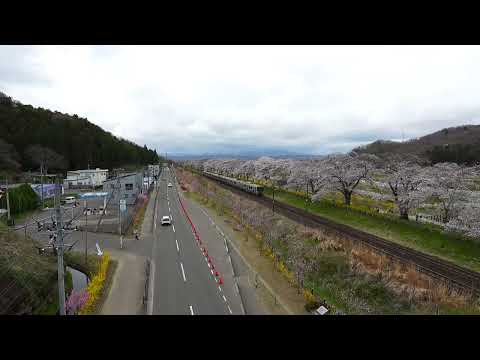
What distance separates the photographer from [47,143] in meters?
32.1

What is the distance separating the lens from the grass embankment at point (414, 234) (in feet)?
34.8

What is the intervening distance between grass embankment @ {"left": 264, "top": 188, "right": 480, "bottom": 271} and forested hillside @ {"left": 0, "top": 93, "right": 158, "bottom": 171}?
85.1ft

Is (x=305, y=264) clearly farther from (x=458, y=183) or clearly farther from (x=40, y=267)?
(x=458, y=183)

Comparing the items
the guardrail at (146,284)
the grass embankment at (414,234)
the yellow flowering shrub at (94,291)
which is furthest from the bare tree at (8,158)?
the grass embankment at (414,234)

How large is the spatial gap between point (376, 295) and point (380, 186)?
49.0ft

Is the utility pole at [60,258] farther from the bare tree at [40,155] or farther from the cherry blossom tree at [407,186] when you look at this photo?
the bare tree at [40,155]

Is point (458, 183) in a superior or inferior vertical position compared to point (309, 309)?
superior

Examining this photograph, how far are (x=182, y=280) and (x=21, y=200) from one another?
1522 cm

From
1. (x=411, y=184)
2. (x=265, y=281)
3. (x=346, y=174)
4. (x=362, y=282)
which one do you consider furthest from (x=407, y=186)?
(x=265, y=281)

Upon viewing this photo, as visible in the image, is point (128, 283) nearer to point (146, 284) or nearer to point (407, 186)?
point (146, 284)

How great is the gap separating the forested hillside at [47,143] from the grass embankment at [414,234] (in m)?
25.9

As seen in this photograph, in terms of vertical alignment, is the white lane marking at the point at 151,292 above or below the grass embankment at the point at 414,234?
below
